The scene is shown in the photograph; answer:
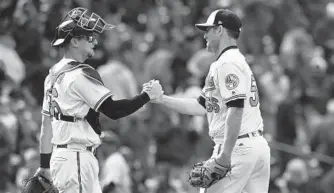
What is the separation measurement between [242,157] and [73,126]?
1250mm

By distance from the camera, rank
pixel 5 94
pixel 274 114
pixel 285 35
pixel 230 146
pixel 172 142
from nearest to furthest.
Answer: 1. pixel 230 146
2. pixel 5 94
3. pixel 172 142
4. pixel 274 114
5. pixel 285 35

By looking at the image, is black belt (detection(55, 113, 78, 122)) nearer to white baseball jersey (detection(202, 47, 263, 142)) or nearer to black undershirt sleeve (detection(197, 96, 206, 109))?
white baseball jersey (detection(202, 47, 263, 142))

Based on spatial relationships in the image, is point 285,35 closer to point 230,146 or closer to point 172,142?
point 172,142

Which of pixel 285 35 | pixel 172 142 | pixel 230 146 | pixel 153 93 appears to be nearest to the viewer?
pixel 230 146

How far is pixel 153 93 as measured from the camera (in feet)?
21.2

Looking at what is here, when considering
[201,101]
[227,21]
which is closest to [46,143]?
[201,101]

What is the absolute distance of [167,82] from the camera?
10383mm

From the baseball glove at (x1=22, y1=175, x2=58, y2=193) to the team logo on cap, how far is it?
1.61m

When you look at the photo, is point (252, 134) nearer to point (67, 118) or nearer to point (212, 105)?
point (212, 105)

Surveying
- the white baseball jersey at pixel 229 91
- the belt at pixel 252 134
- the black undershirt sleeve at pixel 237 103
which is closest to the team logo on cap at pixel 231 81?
the white baseball jersey at pixel 229 91

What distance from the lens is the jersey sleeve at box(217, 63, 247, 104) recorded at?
5.77m

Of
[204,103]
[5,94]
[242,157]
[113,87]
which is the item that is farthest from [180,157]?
[242,157]

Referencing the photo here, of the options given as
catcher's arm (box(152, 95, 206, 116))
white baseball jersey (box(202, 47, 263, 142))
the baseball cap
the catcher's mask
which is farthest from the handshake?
the baseball cap

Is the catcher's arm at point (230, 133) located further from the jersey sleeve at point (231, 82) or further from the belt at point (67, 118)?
the belt at point (67, 118)
